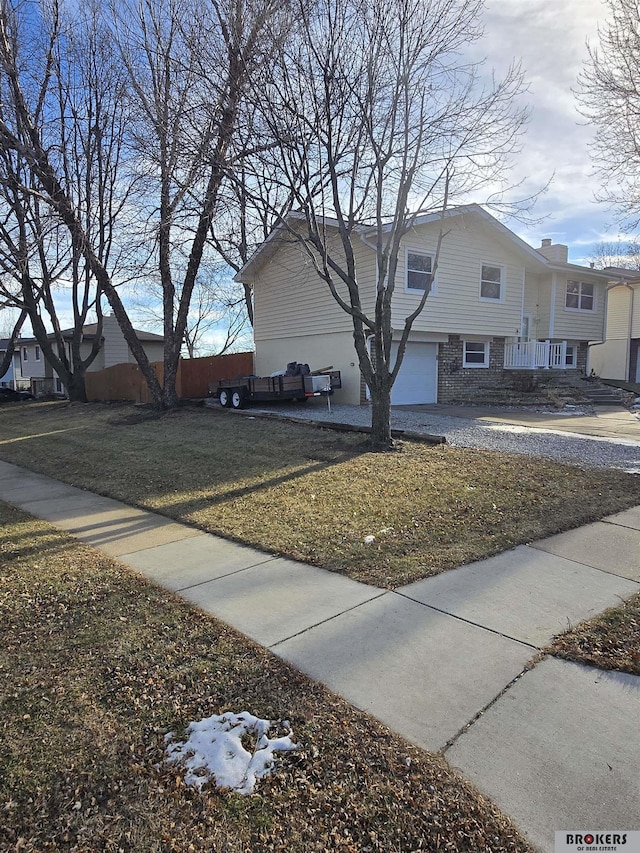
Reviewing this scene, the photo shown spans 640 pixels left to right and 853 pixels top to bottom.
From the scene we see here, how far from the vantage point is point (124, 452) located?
10.1 meters

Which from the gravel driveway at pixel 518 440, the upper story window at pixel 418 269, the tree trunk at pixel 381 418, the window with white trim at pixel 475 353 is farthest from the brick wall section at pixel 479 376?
the tree trunk at pixel 381 418

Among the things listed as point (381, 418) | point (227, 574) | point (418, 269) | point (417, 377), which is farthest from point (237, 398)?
point (227, 574)

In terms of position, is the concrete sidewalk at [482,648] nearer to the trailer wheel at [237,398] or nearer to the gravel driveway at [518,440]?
the gravel driveway at [518,440]

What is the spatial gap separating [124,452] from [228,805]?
883cm

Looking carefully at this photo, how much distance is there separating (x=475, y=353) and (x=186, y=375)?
10.9m

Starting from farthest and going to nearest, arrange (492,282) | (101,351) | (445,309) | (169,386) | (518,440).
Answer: (101,351) < (492,282) < (445,309) < (169,386) < (518,440)

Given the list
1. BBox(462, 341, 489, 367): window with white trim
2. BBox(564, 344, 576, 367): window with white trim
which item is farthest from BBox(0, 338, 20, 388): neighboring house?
BBox(564, 344, 576, 367): window with white trim

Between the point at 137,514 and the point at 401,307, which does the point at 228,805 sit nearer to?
the point at 137,514

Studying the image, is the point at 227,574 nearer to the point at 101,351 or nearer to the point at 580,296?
the point at 580,296

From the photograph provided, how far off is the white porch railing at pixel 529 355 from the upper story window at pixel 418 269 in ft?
16.4

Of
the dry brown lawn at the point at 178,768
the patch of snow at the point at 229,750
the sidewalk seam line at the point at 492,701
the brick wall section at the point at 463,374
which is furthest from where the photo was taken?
the brick wall section at the point at 463,374

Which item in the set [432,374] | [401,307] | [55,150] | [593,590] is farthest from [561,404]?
[55,150]

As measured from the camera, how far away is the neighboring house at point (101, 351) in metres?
31.5

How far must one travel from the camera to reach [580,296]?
21969 millimetres
